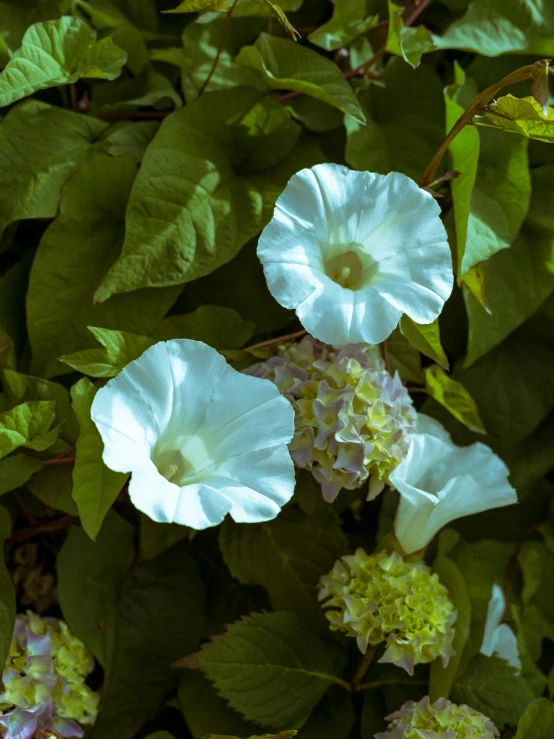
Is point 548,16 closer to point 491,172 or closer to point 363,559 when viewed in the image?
point 491,172

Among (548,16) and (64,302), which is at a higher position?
(548,16)

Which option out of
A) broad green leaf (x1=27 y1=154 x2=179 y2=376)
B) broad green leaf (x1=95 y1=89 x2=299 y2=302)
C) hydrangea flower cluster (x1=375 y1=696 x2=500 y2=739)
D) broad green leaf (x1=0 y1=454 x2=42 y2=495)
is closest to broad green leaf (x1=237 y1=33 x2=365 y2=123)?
broad green leaf (x1=95 y1=89 x2=299 y2=302)

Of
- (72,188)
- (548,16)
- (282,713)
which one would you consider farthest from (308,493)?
(548,16)

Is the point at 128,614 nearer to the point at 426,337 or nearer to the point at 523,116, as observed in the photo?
the point at 426,337

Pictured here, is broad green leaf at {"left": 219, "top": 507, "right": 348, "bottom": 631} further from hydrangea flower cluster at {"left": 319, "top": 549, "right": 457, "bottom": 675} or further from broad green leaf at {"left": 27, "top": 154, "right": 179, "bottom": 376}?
broad green leaf at {"left": 27, "top": 154, "right": 179, "bottom": 376}

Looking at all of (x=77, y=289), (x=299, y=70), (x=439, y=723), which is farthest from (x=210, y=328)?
(x=439, y=723)

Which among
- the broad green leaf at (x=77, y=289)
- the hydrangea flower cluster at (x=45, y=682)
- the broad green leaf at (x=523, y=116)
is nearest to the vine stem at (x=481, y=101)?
the broad green leaf at (x=523, y=116)
